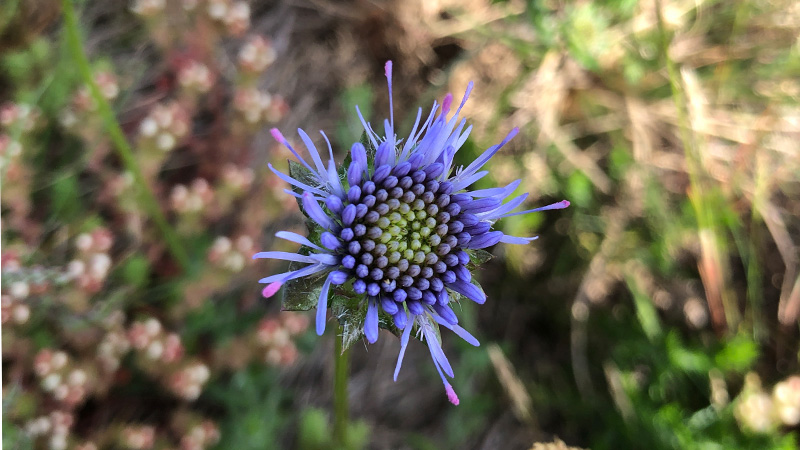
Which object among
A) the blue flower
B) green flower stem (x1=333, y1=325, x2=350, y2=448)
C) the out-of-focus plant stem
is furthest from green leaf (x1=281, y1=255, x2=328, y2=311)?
the out-of-focus plant stem

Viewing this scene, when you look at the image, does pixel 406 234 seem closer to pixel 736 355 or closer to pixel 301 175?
pixel 301 175

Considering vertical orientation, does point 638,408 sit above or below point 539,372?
above

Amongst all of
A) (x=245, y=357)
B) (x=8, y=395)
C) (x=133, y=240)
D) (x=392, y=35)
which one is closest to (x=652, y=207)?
(x=392, y=35)

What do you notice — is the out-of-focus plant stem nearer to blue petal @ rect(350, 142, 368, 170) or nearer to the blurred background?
the blurred background

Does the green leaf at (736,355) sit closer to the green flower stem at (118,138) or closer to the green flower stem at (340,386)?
the green flower stem at (340,386)

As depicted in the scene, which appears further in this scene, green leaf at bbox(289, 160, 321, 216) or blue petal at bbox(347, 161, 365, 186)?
green leaf at bbox(289, 160, 321, 216)

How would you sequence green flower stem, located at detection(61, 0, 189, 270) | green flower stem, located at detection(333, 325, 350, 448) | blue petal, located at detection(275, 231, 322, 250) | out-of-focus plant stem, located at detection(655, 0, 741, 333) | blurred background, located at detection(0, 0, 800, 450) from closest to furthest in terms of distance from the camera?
blue petal, located at detection(275, 231, 322, 250)
green flower stem, located at detection(333, 325, 350, 448)
green flower stem, located at detection(61, 0, 189, 270)
blurred background, located at detection(0, 0, 800, 450)
out-of-focus plant stem, located at detection(655, 0, 741, 333)

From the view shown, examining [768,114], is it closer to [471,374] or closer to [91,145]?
[471,374]
